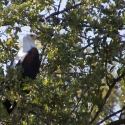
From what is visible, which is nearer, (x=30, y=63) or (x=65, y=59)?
(x=65, y=59)

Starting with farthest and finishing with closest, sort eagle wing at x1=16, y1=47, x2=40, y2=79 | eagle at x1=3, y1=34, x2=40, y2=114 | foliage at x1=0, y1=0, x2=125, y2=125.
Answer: eagle wing at x1=16, y1=47, x2=40, y2=79
eagle at x1=3, y1=34, x2=40, y2=114
foliage at x1=0, y1=0, x2=125, y2=125

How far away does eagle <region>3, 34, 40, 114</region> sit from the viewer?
17.9 ft

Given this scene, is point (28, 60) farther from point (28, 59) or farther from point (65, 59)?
point (65, 59)

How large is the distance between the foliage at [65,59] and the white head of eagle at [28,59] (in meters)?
0.10

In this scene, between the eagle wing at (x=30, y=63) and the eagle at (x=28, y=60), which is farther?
the eagle wing at (x=30, y=63)

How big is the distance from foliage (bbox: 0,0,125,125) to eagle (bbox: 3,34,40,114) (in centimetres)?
9

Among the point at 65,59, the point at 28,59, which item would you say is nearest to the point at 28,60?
the point at 28,59

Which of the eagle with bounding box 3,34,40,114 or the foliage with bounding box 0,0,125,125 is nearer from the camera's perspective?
the foliage with bounding box 0,0,125,125

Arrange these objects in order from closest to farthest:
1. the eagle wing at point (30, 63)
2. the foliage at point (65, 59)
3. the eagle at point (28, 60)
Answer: the foliage at point (65, 59) → the eagle at point (28, 60) → the eagle wing at point (30, 63)

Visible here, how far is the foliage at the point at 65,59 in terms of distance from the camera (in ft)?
14.9

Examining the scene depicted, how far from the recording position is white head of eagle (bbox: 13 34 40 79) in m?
5.61

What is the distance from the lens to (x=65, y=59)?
4.82 meters

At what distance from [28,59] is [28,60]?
0.05ft

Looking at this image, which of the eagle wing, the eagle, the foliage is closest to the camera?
the foliage
